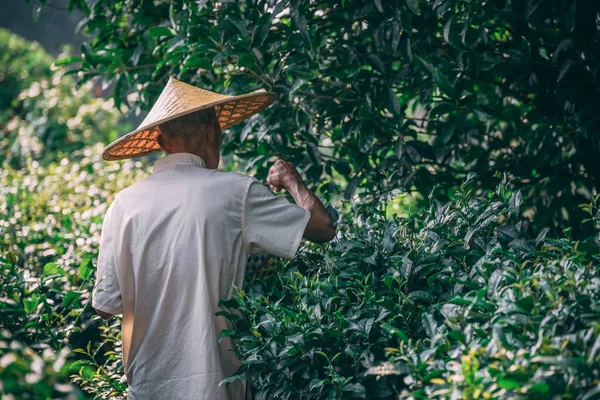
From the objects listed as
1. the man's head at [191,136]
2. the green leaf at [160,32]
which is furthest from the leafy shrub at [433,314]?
the green leaf at [160,32]

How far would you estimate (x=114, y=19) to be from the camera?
3566 mm

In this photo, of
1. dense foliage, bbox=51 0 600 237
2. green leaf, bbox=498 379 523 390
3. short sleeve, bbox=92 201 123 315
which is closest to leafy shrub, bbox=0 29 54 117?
dense foliage, bbox=51 0 600 237

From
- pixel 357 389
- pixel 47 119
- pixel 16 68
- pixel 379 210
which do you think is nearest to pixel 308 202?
pixel 379 210

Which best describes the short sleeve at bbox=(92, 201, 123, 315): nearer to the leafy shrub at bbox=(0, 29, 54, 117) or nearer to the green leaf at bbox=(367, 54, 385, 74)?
the green leaf at bbox=(367, 54, 385, 74)

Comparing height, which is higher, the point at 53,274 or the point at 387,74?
the point at 387,74

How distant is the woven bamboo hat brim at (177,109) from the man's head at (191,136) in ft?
0.15

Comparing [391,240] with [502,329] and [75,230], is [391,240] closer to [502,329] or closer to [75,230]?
[502,329]

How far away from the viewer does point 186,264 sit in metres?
2.16

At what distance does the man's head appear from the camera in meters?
2.36

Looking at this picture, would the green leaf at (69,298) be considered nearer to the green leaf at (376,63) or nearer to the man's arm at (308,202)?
the man's arm at (308,202)

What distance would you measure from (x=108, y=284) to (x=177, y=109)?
2.21ft

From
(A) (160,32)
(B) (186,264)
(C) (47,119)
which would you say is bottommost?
(C) (47,119)

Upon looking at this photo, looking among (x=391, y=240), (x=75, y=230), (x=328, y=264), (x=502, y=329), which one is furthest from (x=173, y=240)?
(x=75, y=230)

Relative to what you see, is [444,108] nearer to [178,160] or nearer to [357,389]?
[178,160]
